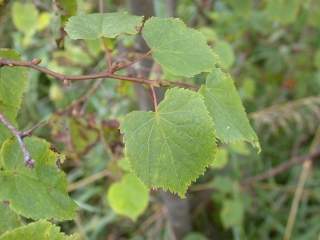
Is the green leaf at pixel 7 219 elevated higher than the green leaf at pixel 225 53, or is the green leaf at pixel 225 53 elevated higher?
the green leaf at pixel 7 219

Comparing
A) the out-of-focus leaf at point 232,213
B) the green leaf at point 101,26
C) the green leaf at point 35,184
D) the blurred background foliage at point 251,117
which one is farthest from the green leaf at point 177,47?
the out-of-focus leaf at point 232,213

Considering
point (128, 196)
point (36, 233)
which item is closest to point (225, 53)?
point (128, 196)

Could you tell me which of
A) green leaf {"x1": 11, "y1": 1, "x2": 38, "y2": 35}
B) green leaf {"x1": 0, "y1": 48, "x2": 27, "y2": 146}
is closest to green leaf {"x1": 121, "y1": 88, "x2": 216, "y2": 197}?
green leaf {"x1": 0, "y1": 48, "x2": 27, "y2": 146}

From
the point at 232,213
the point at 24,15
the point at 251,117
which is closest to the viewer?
the point at 24,15

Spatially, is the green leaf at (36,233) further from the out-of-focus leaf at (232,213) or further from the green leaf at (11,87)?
the out-of-focus leaf at (232,213)

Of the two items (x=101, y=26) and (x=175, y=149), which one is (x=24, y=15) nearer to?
(x=101, y=26)

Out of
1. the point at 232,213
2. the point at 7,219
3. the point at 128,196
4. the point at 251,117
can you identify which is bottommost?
the point at 232,213

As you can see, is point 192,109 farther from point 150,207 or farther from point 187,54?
point 150,207
